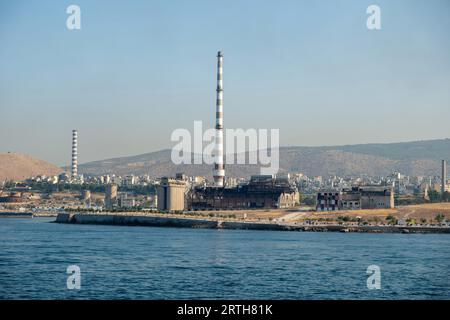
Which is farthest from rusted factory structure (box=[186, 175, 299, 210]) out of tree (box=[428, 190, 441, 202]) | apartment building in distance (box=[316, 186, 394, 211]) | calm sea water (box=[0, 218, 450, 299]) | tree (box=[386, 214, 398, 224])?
calm sea water (box=[0, 218, 450, 299])

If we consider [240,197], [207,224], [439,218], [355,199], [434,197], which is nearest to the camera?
[207,224]

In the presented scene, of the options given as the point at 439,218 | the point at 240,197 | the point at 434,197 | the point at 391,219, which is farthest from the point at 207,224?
the point at 434,197

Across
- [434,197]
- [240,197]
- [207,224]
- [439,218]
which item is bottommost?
[207,224]

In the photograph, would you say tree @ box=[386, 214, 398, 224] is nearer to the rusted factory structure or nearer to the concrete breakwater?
the concrete breakwater

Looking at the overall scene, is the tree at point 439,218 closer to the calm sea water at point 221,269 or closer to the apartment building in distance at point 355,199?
the apartment building in distance at point 355,199

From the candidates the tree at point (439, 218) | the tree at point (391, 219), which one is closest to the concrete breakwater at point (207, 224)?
the tree at point (391, 219)

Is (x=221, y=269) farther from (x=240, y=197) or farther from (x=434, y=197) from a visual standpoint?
(x=434, y=197)
